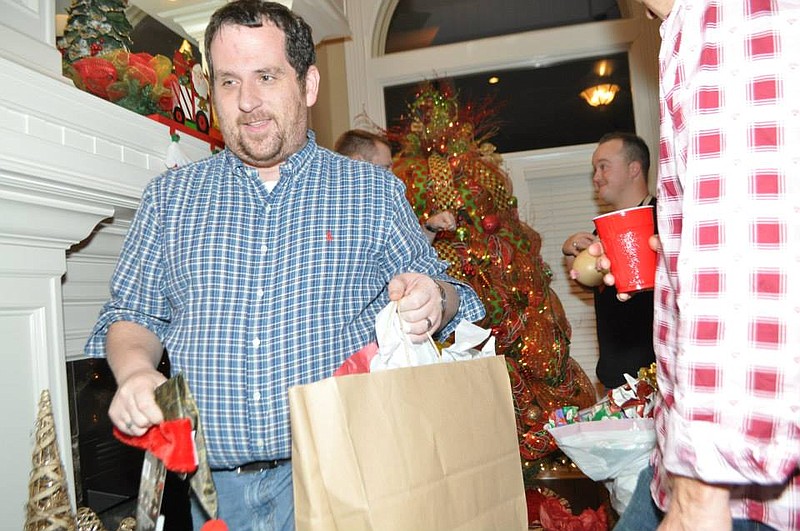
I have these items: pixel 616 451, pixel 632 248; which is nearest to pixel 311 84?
pixel 632 248

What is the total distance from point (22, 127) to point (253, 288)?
624mm

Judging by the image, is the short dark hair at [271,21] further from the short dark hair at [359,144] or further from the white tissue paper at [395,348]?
the short dark hair at [359,144]

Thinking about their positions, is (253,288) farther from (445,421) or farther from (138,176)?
(138,176)

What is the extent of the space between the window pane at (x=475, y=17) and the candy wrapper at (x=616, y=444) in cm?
312

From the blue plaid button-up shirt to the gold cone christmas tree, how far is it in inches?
10.2

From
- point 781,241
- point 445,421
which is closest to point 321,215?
point 445,421

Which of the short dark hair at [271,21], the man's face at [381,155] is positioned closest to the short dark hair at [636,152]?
the man's face at [381,155]

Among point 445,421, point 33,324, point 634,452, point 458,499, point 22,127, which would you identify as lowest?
point 634,452

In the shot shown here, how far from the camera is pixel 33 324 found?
4.88 feet

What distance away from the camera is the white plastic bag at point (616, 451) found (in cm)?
156

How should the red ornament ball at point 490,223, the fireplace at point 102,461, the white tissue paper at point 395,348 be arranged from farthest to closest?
the red ornament ball at point 490,223 < the fireplace at point 102,461 < the white tissue paper at point 395,348

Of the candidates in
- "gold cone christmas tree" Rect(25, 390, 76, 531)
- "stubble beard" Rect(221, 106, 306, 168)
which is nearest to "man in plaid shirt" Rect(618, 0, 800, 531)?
"stubble beard" Rect(221, 106, 306, 168)

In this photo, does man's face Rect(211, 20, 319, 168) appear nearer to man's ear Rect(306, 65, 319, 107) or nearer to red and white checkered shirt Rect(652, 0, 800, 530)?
man's ear Rect(306, 65, 319, 107)

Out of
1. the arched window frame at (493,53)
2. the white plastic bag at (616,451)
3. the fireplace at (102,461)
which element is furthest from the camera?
the arched window frame at (493,53)
